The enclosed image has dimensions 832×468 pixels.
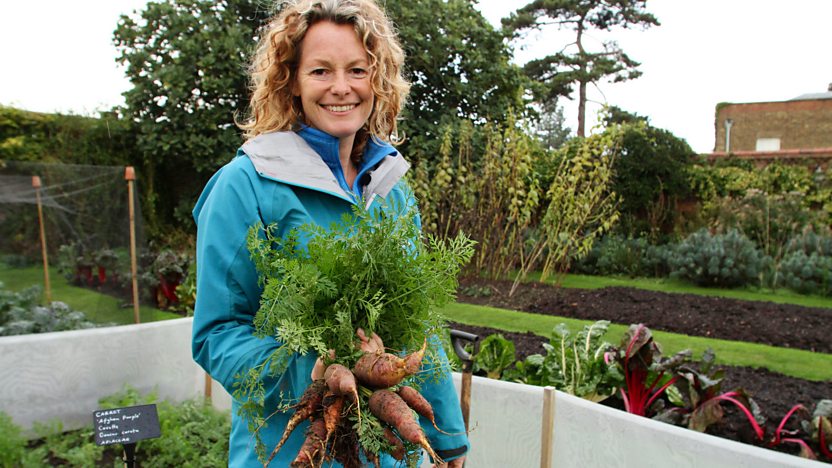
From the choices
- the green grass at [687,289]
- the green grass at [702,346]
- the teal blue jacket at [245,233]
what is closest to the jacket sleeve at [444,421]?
the teal blue jacket at [245,233]

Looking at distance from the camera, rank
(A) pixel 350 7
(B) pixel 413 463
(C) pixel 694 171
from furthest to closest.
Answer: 1. (C) pixel 694 171
2. (A) pixel 350 7
3. (B) pixel 413 463

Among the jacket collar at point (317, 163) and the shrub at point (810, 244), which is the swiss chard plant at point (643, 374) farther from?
the shrub at point (810, 244)

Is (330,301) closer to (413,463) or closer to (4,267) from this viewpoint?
(413,463)

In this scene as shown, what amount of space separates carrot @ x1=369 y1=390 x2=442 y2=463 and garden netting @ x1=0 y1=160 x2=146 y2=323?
5.17 m

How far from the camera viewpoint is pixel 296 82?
1.62 meters

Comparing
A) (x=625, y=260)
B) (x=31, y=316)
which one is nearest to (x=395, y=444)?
(x=31, y=316)

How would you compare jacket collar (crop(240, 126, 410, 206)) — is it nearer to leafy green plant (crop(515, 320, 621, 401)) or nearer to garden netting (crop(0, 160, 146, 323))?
leafy green plant (crop(515, 320, 621, 401))

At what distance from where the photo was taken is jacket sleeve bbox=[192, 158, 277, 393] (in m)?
1.34

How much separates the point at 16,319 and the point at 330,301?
4509mm

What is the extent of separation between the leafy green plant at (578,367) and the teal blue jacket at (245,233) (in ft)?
7.02

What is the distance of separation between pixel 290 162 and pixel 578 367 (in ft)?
8.19

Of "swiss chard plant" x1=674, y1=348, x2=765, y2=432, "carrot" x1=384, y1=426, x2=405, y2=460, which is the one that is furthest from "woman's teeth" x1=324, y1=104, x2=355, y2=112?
"swiss chard plant" x1=674, y1=348, x2=765, y2=432

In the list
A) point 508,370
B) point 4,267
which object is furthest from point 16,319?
point 508,370

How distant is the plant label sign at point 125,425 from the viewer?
270cm
